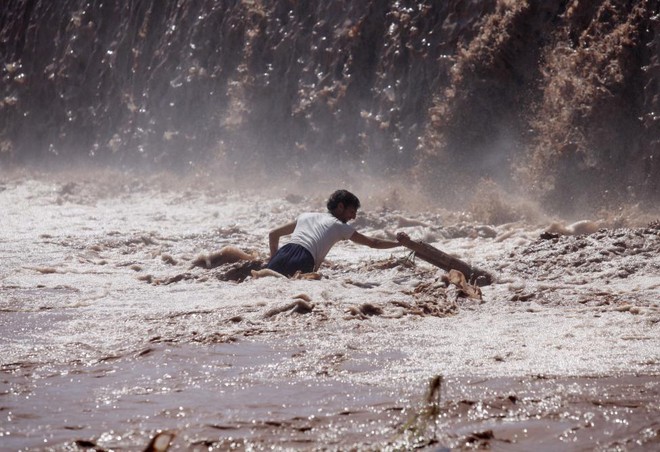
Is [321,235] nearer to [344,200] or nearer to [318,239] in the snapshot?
[318,239]

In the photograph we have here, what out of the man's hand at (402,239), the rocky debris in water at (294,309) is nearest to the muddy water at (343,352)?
the rocky debris in water at (294,309)

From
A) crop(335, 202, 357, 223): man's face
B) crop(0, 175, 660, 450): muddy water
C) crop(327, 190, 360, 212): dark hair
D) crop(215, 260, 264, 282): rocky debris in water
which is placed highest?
crop(327, 190, 360, 212): dark hair

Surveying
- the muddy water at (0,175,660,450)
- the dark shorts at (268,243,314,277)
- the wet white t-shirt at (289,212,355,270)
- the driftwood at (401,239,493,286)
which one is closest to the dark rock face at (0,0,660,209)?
the muddy water at (0,175,660,450)

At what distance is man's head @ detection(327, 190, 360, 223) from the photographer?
726 cm

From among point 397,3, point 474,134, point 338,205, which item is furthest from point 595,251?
point 397,3

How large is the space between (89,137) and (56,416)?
16830 mm

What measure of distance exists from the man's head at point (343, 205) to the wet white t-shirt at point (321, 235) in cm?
7

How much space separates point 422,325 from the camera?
5.34 meters

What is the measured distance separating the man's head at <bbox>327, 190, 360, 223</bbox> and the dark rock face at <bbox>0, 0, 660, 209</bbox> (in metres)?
4.12

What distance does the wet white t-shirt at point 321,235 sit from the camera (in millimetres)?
7180

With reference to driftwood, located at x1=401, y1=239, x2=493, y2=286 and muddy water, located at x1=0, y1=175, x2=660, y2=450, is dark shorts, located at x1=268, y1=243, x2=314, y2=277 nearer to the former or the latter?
muddy water, located at x1=0, y1=175, x2=660, y2=450

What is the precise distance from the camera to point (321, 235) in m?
7.21

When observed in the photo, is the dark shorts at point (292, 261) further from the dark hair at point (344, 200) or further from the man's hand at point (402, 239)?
the man's hand at point (402, 239)

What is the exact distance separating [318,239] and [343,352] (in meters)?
2.60
